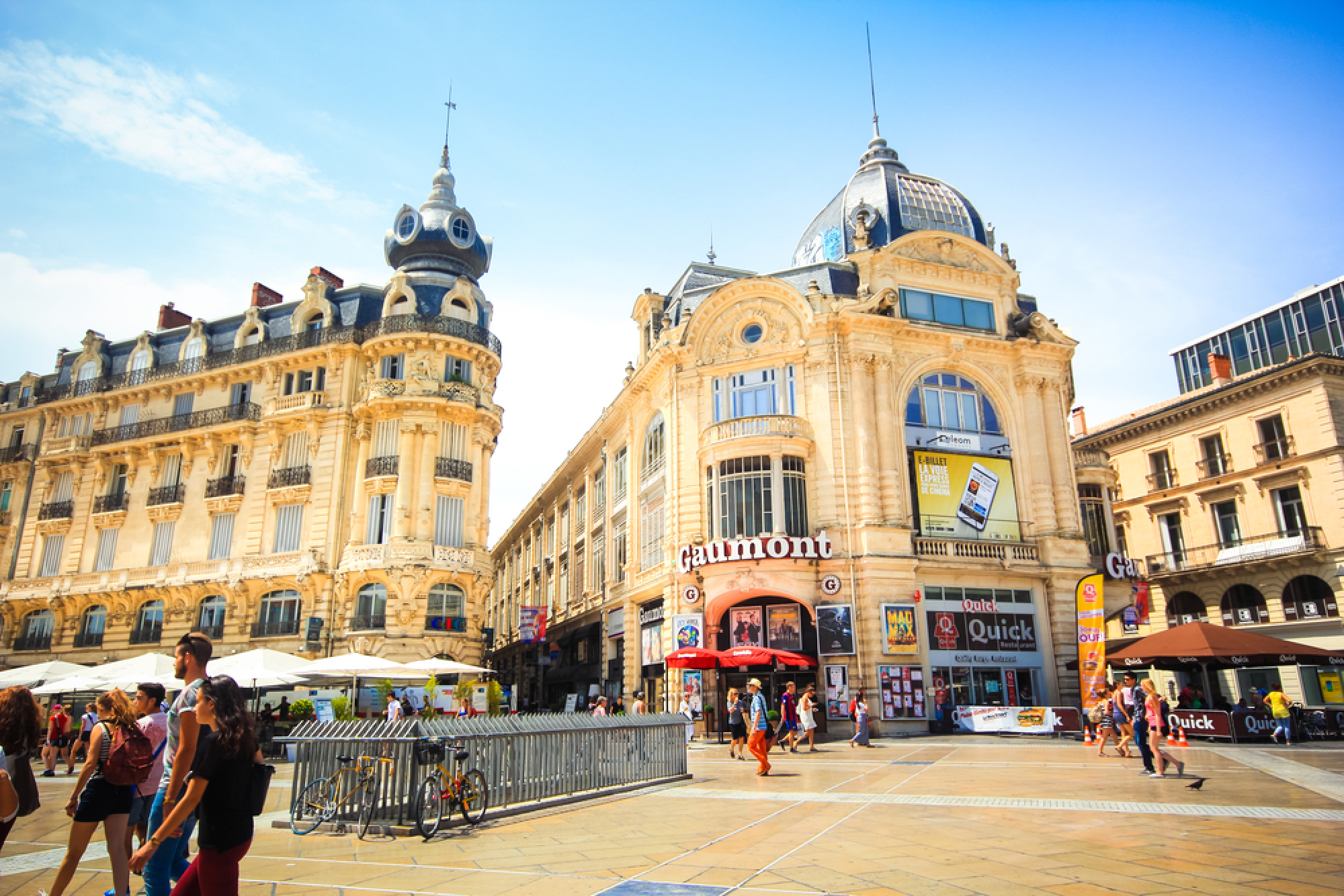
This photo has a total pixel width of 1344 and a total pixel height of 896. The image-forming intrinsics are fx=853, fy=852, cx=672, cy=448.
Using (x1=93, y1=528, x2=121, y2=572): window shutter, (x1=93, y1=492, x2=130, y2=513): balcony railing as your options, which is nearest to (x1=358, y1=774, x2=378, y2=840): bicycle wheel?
(x1=93, y1=528, x2=121, y2=572): window shutter

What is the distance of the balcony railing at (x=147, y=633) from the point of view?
3625 centimetres

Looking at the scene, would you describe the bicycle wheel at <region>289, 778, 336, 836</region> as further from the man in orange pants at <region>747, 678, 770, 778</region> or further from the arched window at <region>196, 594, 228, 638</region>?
the arched window at <region>196, 594, 228, 638</region>

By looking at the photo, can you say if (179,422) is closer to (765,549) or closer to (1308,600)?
(765,549)

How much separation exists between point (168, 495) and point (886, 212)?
33686 millimetres

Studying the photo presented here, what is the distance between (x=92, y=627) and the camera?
37.9 metres

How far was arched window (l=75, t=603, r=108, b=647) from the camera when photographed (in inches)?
1464

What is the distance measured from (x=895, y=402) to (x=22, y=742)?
27.7 meters

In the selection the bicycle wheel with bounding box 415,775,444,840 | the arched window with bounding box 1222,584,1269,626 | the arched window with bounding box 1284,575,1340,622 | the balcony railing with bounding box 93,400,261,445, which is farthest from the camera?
the balcony railing with bounding box 93,400,261,445

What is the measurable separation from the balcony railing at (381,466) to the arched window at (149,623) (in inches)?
433

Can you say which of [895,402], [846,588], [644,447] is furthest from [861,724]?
[644,447]

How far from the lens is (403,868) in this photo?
860 centimetres

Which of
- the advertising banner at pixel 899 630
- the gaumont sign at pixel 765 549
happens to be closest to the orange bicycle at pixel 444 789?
the gaumont sign at pixel 765 549

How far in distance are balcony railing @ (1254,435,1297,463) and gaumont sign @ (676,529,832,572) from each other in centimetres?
2249

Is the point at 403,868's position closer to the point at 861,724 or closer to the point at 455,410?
the point at 861,724
